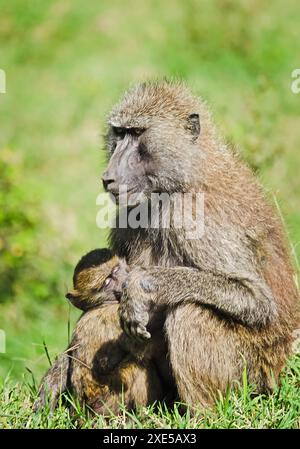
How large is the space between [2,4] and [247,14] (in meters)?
3.96

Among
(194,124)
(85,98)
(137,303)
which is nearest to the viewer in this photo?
(137,303)

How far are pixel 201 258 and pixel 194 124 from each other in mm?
835

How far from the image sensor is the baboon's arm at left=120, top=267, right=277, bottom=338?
15.6ft

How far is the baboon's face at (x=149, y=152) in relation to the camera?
5.02m

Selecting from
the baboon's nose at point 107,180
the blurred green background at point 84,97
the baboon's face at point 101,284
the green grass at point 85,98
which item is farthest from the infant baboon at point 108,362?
the blurred green background at point 84,97

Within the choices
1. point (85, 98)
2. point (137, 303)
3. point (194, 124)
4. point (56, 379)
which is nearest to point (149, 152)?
→ point (194, 124)

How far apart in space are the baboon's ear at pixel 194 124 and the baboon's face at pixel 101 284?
2.91ft

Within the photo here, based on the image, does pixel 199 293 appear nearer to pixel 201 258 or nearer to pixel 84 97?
pixel 201 258

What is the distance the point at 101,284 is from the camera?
200 inches

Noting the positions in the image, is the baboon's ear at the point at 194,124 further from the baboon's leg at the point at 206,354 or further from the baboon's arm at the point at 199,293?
the baboon's leg at the point at 206,354

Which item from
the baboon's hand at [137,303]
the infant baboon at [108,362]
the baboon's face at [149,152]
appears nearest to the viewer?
the baboon's hand at [137,303]

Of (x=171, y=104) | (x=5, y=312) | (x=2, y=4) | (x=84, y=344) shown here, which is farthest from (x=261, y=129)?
(x=2, y=4)

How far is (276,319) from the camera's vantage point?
494 centimetres
